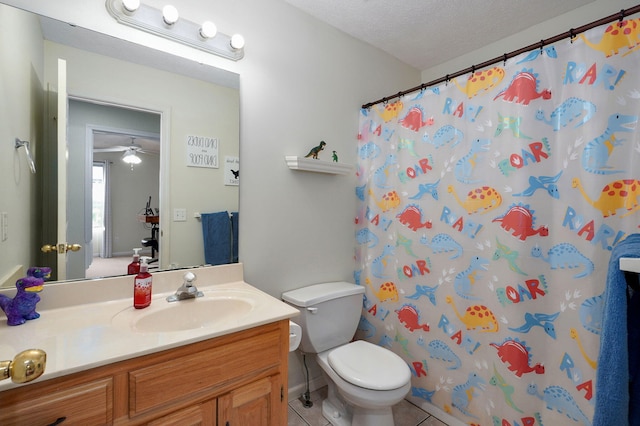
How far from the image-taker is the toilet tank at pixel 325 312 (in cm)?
167

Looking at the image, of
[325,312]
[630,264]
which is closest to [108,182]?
[325,312]

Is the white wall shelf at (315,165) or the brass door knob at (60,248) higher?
the white wall shelf at (315,165)

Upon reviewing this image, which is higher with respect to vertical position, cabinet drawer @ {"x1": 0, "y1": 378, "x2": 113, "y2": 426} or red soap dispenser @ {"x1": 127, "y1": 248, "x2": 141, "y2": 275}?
red soap dispenser @ {"x1": 127, "y1": 248, "x2": 141, "y2": 275}

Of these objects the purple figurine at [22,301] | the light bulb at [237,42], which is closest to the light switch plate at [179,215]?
the purple figurine at [22,301]

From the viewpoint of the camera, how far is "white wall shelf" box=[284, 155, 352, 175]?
1.74 m

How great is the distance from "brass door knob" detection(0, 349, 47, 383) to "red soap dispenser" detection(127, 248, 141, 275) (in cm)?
90

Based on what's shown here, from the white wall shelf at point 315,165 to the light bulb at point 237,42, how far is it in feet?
2.04

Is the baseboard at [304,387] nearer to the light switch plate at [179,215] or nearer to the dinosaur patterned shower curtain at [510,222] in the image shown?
the dinosaur patterned shower curtain at [510,222]

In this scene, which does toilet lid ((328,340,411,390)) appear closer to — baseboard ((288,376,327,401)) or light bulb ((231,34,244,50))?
baseboard ((288,376,327,401))

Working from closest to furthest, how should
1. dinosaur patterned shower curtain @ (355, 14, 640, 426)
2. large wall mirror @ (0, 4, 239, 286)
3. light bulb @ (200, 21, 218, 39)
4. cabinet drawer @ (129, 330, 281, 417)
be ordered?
1. cabinet drawer @ (129, 330, 281, 417)
2. large wall mirror @ (0, 4, 239, 286)
3. dinosaur patterned shower curtain @ (355, 14, 640, 426)
4. light bulb @ (200, 21, 218, 39)

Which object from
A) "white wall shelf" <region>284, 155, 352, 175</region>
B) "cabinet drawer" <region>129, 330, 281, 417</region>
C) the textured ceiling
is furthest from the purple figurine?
the textured ceiling

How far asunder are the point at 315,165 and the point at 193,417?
52.9 inches

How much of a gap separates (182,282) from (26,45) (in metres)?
1.11

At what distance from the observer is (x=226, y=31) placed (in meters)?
1.53
